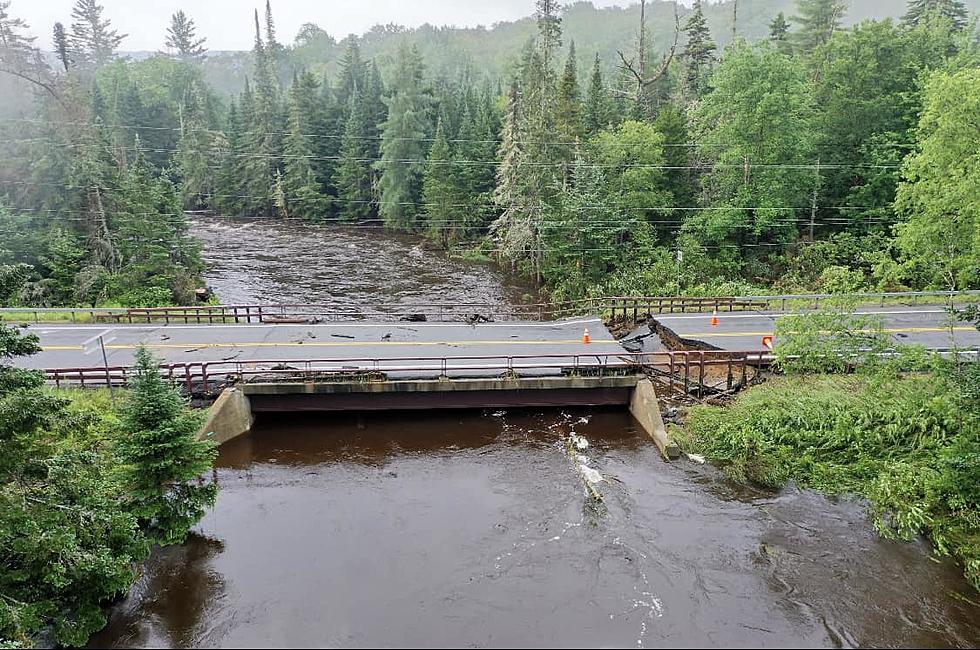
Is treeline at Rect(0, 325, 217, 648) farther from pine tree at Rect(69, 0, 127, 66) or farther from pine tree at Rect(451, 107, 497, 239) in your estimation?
pine tree at Rect(69, 0, 127, 66)

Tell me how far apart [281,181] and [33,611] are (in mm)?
63653

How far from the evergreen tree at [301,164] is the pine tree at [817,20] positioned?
46.7 meters

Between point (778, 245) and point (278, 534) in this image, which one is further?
point (778, 245)

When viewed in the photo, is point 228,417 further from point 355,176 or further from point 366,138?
point 366,138

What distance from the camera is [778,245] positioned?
129 feet

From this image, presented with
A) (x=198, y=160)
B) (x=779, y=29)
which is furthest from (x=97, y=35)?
(x=779, y=29)

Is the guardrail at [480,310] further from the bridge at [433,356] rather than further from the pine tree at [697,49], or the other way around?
the pine tree at [697,49]

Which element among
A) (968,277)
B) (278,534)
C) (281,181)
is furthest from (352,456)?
(281,181)

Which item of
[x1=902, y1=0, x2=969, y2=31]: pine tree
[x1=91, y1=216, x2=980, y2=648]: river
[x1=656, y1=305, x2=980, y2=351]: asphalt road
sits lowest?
[x1=91, y1=216, x2=980, y2=648]: river

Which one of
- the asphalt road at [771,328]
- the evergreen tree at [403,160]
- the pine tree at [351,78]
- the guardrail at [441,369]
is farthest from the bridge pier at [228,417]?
the pine tree at [351,78]

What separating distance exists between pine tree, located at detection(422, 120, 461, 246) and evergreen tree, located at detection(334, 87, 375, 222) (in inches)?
594

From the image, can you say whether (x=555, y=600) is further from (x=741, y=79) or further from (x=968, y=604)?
(x=741, y=79)

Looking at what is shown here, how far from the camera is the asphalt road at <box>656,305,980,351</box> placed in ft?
76.1

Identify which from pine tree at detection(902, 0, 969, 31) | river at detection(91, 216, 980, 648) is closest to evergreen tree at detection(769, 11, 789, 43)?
pine tree at detection(902, 0, 969, 31)
